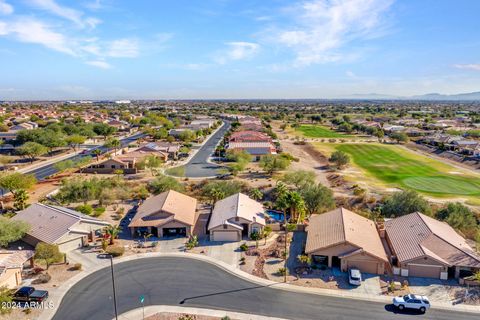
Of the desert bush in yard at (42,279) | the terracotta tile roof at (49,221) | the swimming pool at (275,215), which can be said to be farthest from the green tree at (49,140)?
the desert bush in yard at (42,279)

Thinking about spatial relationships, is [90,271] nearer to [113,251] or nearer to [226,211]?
[113,251]

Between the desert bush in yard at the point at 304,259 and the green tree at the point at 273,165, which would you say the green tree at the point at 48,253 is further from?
the green tree at the point at 273,165

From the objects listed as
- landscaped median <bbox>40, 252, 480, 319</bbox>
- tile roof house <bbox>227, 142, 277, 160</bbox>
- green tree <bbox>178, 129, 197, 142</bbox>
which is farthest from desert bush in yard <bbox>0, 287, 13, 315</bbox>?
green tree <bbox>178, 129, 197, 142</bbox>

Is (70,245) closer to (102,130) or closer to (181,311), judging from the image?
(181,311)

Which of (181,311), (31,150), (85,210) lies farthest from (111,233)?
(31,150)

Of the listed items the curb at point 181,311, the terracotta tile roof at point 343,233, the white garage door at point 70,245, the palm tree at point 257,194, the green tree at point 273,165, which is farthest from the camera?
the green tree at point 273,165

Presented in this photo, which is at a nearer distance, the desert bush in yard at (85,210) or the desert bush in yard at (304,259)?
the desert bush in yard at (304,259)
